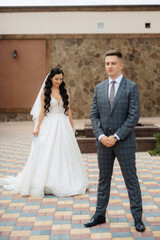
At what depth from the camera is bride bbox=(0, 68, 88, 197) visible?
4.36 meters

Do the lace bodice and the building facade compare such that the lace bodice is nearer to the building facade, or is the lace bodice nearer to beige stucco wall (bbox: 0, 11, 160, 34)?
the building facade

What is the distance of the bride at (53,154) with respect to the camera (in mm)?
4359

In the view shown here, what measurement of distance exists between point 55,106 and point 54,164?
913 millimetres

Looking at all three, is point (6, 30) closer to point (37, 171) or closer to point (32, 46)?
point (32, 46)

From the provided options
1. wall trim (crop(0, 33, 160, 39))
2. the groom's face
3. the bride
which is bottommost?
the bride

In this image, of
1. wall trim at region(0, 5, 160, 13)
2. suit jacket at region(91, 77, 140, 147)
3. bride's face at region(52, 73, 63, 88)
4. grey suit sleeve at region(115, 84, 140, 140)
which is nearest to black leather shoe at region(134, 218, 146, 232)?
suit jacket at region(91, 77, 140, 147)

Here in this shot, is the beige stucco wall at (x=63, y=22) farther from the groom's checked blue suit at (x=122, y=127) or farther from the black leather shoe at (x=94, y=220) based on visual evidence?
the black leather shoe at (x=94, y=220)

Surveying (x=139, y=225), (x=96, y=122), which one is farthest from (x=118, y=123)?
(x=139, y=225)

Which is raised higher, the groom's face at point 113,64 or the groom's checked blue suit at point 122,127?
the groom's face at point 113,64

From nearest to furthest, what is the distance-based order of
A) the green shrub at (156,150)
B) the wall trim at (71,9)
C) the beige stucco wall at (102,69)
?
1. the green shrub at (156,150)
2. the wall trim at (71,9)
3. the beige stucco wall at (102,69)

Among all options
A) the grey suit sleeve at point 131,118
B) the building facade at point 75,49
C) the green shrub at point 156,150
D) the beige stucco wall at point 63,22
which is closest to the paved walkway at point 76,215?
the grey suit sleeve at point 131,118

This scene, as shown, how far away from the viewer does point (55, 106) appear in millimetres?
4664

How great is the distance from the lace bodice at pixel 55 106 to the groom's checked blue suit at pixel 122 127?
152 cm

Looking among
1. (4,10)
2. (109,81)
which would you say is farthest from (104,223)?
(4,10)
